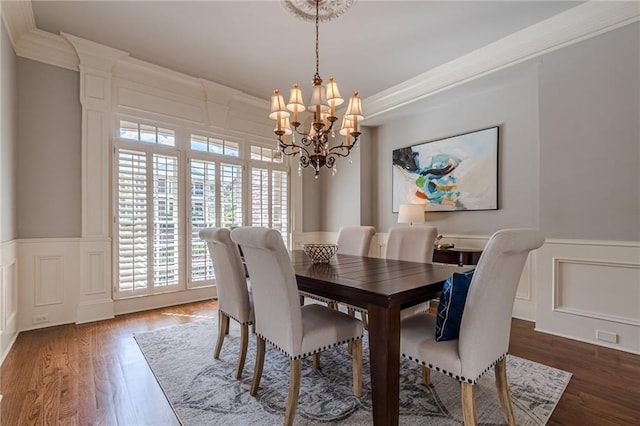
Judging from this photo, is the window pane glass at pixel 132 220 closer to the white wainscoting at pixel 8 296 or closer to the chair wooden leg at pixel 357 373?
the white wainscoting at pixel 8 296

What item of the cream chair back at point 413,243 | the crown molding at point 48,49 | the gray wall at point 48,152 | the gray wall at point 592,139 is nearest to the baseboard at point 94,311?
the gray wall at point 48,152

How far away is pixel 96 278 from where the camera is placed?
3314 millimetres

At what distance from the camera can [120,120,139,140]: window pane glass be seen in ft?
11.5

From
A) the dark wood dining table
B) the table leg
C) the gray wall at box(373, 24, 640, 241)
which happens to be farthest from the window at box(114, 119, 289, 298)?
the gray wall at box(373, 24, 640, 241)

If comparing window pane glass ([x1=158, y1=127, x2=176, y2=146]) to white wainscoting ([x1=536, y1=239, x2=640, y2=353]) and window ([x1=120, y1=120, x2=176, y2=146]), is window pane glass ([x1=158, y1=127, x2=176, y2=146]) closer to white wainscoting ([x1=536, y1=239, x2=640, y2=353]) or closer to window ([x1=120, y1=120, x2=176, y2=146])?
window ([x1=120, y1=120, x2=176, y2=146])

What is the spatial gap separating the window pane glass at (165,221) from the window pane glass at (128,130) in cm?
32

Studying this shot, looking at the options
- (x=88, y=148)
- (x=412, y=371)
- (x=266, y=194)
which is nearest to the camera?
(x=412, y=371)

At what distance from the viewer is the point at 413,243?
2.64 m

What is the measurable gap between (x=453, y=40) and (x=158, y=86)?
11.2 feet

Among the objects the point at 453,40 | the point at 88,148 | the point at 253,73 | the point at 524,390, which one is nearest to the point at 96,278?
the point at 88,148

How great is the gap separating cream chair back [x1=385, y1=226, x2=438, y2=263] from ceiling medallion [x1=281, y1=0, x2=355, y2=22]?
199 cm

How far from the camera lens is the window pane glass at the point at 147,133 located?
3652 mm

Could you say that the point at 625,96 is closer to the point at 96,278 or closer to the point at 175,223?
the point at 175,223

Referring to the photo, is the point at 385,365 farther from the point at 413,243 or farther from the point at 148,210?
the point at 148,210
